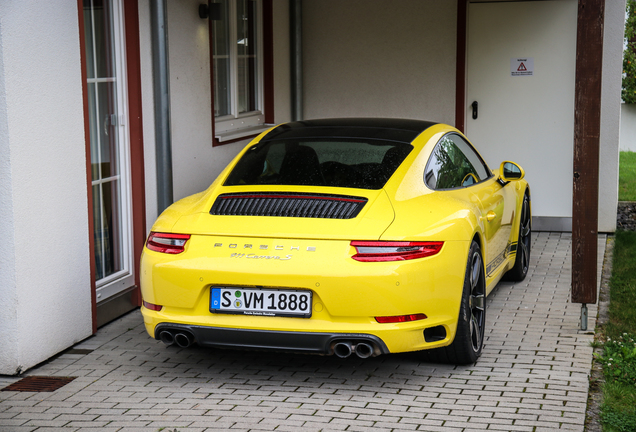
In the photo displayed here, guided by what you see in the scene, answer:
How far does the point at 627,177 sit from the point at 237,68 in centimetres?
815

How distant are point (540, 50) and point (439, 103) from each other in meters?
1.34

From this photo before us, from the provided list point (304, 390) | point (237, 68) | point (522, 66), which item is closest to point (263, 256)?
point (304, 390)

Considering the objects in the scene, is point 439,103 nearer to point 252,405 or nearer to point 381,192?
point 381,192

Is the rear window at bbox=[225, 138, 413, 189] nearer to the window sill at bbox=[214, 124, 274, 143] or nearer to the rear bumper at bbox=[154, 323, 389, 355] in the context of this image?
the rear bumper at bbox=[154, 323, 389, 355]

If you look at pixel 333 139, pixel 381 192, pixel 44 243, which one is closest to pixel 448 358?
pixel 381 192

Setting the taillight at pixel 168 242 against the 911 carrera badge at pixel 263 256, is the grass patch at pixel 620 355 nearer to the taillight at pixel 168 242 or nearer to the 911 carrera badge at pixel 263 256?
the 911 carrera badge at pixel 263 256

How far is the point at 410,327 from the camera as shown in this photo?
14.2 feet

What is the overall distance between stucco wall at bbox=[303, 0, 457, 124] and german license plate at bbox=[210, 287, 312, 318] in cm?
621

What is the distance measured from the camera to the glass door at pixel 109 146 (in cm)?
589

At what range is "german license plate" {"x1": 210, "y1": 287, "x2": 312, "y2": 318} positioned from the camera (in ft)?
14.1

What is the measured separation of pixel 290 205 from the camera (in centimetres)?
460

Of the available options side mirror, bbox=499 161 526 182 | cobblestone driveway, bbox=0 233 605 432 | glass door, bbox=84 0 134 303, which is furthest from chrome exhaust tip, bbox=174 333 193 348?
side mirror, bbox=499 161 526 182

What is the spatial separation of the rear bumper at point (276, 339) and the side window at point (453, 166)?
1.17 meters

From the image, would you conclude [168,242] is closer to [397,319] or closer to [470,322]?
[397,319]
